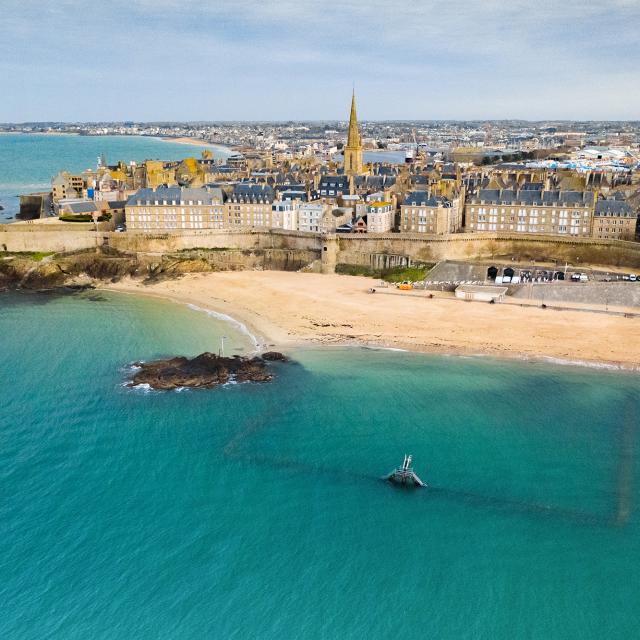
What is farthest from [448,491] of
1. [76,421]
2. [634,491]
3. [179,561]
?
[76,421]

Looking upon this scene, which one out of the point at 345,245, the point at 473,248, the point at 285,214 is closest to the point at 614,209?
the point at 473,248

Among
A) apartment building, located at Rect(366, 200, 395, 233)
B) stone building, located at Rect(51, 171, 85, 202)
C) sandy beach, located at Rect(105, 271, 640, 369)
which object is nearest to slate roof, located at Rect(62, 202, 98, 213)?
stone building, located at Rect(51, 171, 85, 202)

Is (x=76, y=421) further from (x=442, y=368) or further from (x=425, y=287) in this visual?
(x=425, y=287)

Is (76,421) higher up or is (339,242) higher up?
(339,242)

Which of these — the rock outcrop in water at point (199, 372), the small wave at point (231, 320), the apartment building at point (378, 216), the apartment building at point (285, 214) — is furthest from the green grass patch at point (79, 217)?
the rock outcrop in water at point (199, 372)

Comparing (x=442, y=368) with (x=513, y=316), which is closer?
(x=442, y=368)

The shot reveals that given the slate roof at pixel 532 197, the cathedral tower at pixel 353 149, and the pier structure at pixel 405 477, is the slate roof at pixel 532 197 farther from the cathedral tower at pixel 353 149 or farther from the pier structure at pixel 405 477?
the pier structure at pixel 405 477

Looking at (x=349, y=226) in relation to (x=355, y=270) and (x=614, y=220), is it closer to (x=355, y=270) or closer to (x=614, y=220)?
(x=355, y=270)
